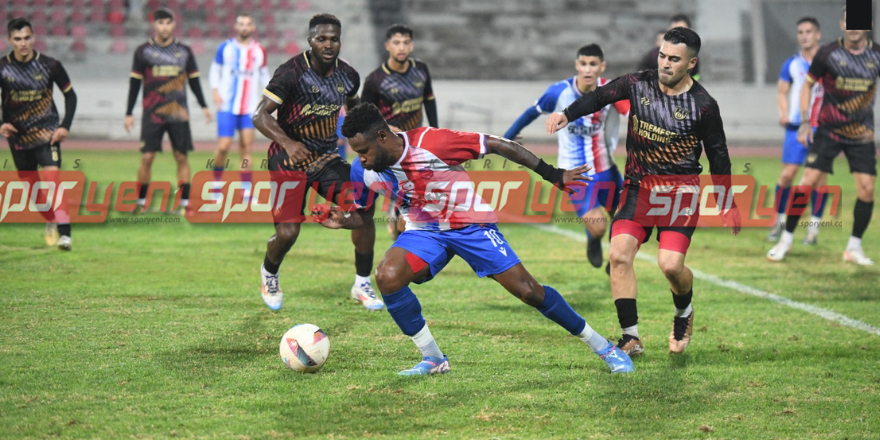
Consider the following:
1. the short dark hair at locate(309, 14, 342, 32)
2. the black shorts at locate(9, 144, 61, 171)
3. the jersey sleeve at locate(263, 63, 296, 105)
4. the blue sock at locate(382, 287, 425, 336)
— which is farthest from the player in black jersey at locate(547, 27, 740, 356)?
the black shorts at locate(9, 144, 61, 171)

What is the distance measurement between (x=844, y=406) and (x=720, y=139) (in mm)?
1919

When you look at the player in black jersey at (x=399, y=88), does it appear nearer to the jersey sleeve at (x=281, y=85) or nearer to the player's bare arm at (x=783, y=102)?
the jersey sleeve at (x=281, y=85)

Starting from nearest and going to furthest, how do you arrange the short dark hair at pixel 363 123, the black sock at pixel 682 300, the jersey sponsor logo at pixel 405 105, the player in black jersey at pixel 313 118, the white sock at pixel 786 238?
the short dark hair at pixel 363 123 < the black sock at pixel 682 300 < the player in black jersey at pixel 313 118 < the jersey sponsor logo at pixel 405 105 < the white sock at pixel 786 238

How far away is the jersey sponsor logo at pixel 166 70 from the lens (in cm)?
1248

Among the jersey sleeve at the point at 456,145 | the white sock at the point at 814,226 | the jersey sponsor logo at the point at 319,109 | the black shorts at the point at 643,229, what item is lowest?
the white sock at the point at 814,226

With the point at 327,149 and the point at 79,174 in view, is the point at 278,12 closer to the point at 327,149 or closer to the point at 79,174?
the point at 79,174

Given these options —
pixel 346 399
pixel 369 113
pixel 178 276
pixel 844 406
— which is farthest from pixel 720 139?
pixel 178 276

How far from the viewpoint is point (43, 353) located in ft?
19.1

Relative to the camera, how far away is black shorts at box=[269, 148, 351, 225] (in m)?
7.39

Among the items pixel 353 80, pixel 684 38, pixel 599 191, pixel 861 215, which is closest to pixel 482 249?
pixel 684 38

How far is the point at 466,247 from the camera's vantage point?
5578 mm

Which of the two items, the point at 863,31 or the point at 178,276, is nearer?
the point at 178,276

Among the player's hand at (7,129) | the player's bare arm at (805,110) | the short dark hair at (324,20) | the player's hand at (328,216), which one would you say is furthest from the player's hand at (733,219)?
the player's hand at (7,129)

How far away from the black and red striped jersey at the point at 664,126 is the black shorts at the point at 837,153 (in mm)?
4664
